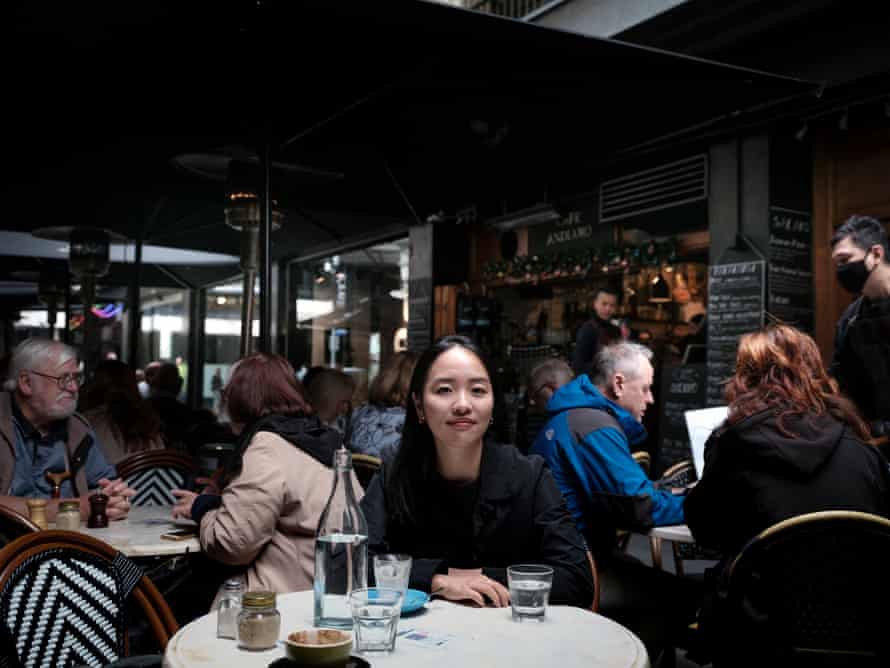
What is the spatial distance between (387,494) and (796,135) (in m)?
5.20

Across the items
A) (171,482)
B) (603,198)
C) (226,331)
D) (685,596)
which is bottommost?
(685,596)

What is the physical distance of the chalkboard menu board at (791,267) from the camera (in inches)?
256

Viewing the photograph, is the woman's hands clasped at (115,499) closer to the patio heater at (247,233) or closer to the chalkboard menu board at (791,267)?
the patio heater at (247,233)

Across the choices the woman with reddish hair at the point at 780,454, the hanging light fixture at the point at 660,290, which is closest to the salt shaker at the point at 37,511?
the woman with reddish hair at the point at 780,454

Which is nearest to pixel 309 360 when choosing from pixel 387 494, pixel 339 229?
pixel 339 229

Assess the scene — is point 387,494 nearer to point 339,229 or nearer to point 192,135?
point 192,135

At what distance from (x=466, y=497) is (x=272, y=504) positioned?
0.65m

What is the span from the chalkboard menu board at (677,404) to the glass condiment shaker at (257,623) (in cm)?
612

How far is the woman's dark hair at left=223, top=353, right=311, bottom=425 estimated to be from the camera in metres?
3.00

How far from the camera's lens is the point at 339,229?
6.23 m

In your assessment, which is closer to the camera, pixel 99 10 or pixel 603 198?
pixel 99 10

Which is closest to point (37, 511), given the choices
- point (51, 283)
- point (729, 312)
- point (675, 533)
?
point (675, 533)

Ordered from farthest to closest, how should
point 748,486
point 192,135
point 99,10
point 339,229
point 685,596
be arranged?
point 339,229, point 192,135, point 685,596, point 99,10, point 748,486

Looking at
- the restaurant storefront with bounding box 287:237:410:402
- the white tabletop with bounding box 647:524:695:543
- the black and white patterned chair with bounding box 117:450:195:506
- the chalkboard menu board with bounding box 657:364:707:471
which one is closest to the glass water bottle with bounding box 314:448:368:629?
the white tabletop with bounding box 647:524:695:543
